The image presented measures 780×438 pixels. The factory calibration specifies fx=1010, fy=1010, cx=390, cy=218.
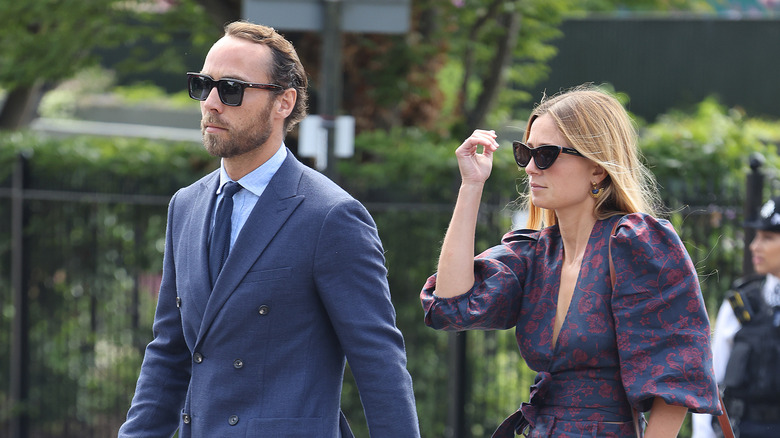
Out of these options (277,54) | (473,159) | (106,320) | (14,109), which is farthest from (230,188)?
(14,109)

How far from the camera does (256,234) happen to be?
285 cm

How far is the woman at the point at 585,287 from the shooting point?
8.63ft

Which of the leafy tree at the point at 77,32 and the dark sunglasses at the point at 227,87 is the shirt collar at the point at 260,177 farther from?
the leafy tree at the point at 77,32

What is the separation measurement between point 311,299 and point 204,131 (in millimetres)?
572

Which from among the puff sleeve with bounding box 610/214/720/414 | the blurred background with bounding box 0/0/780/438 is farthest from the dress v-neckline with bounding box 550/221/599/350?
the blurred background with bounding box 0/0/780/438

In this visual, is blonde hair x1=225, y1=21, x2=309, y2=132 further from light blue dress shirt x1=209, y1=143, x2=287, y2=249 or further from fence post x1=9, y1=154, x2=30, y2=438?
fence post x1=9, y1=154, x2=30, y2=438

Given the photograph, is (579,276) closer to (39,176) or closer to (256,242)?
(256,242)

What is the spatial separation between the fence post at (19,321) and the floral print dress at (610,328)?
18.3 ft

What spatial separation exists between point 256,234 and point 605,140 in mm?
1011

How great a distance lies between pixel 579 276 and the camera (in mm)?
2797

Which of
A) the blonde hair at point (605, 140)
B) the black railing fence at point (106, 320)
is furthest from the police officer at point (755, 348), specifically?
the black railing fence at point (106, 320)

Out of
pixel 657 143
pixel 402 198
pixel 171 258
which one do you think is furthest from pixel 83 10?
pixel 171 258

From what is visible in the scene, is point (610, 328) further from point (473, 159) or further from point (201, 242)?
point (201, 242)

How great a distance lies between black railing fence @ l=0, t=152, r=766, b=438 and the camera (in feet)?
22.0
